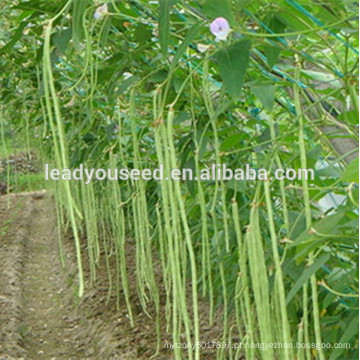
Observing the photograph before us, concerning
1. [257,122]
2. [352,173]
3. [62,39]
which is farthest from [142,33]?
[352,173]

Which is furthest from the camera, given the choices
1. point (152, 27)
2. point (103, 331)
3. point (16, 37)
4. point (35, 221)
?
point (35, 221)

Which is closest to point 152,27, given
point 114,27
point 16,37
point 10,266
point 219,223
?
point 114,27

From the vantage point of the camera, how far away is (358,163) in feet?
2.37

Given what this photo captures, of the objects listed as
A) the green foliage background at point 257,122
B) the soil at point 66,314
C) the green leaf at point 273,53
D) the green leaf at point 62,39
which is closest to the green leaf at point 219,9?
the green foliage background at point 257,122

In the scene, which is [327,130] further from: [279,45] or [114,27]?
[114,27]

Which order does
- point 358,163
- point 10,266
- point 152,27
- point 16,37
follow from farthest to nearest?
1. point 10,266
2. point 152,27
3. point 16,37
4. point 358,163

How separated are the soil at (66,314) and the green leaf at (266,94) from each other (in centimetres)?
110

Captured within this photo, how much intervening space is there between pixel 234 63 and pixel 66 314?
103 inches

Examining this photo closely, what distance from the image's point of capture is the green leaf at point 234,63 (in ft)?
2.74

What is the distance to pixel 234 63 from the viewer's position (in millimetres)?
842

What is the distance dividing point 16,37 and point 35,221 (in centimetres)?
556

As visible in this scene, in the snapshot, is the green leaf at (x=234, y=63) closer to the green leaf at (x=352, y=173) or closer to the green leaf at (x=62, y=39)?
the green leaf at (x=352, y=173)

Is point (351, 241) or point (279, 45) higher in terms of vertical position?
point (279, 45)

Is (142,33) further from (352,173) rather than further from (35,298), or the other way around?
(35,298)
